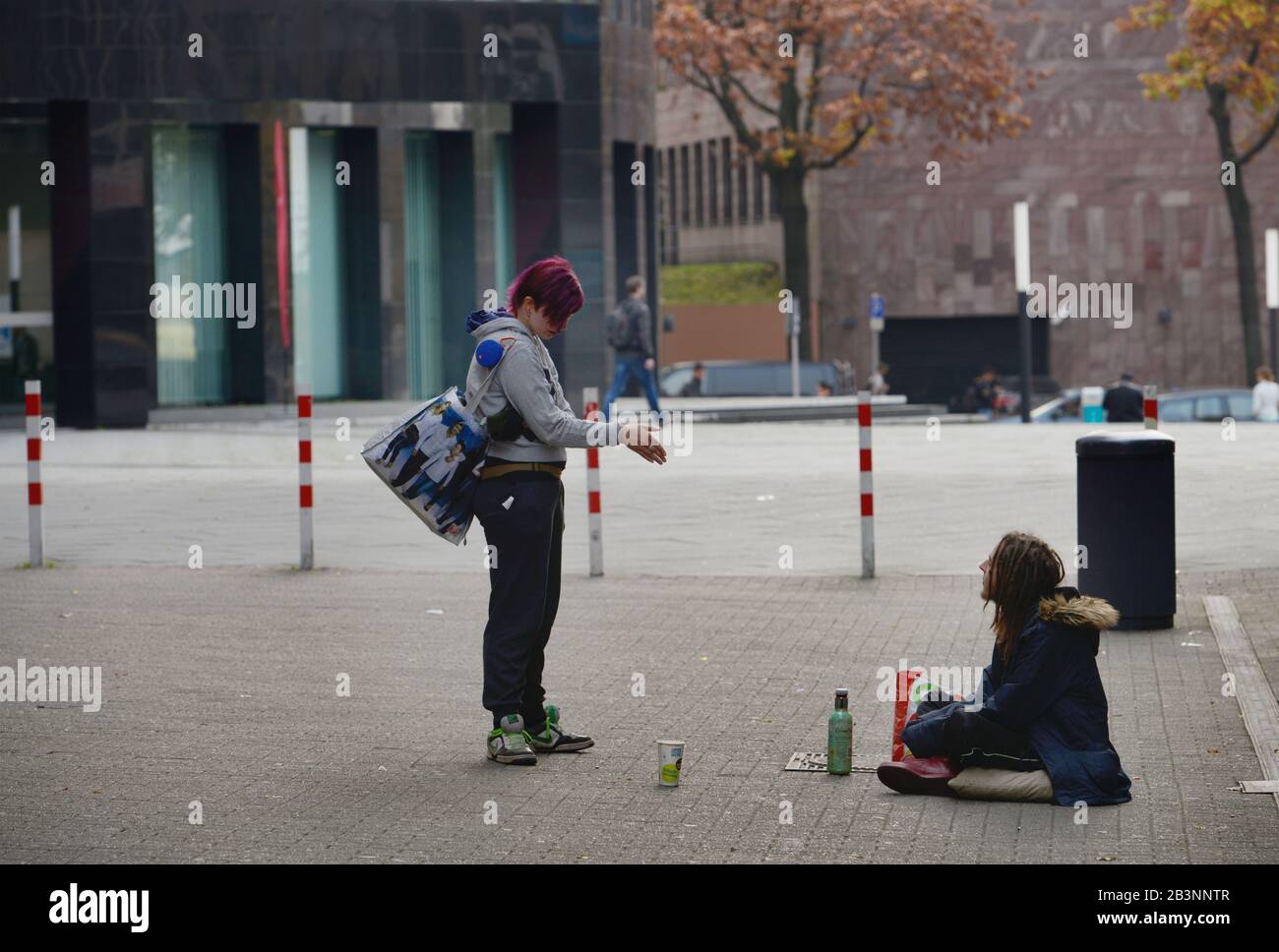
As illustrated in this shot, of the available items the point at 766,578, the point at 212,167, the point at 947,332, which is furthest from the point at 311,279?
the point at 947,332

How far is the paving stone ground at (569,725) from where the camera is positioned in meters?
6.62

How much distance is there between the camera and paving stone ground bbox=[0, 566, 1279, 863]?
662 cm

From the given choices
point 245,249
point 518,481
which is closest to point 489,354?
point 518,481

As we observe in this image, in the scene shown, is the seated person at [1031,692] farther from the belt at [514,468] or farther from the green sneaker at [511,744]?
the belt at [514,468]

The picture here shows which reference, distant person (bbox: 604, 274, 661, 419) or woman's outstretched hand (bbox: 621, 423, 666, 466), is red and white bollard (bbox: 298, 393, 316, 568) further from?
distant person (bbox: 604, 274, 661, 419)

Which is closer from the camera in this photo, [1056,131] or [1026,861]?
[1026,861]

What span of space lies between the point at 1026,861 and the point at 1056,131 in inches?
2156

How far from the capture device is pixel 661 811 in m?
7.02

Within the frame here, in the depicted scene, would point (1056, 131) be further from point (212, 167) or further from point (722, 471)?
point (722, 471)

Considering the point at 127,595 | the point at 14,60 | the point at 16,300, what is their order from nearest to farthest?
the point at 127,595, the point at 14,60, the point at 16,300

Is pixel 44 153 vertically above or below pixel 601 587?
above

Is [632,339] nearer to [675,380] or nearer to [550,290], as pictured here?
[675,380]

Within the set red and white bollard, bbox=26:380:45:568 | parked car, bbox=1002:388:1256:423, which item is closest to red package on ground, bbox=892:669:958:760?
red and white bollard, bbox=26:380:45:568

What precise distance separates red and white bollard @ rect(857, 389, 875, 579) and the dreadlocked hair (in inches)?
229
